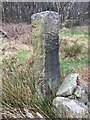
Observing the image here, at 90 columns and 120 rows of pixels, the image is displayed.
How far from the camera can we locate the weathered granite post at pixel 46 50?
421cm

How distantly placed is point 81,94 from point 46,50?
24.1 inches

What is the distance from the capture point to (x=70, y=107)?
12.5ft

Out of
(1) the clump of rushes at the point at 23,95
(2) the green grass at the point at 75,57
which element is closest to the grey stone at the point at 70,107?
(1) the clump of rushes at the point at 23,95

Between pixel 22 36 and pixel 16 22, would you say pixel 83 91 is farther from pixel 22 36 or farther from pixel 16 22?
pixel 16 22

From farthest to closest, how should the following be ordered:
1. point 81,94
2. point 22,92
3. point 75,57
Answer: point 75,57 → point 22,92 → point 81,94

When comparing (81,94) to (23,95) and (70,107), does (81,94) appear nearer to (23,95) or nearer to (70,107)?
(70,107)

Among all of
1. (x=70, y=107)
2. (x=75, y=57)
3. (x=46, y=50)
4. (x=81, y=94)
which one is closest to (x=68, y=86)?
(x=81, y=94)

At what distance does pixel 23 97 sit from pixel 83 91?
0.64 m

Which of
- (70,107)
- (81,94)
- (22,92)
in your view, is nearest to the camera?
(70,107)

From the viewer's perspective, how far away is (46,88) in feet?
14.1

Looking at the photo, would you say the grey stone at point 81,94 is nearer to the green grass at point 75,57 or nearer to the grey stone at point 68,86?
the grey stone at point 68,86

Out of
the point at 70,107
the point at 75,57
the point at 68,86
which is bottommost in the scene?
the point at 75,57

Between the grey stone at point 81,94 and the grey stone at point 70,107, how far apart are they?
0.09 metres

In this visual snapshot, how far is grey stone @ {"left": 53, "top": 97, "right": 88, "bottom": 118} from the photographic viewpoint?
3697 mm
